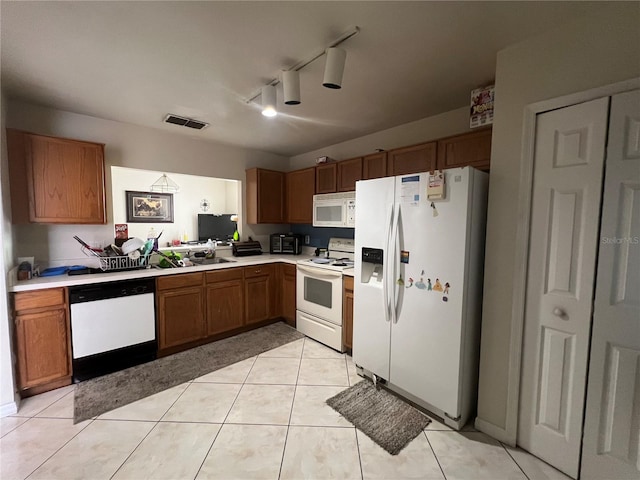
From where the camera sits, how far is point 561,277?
1.47 metres

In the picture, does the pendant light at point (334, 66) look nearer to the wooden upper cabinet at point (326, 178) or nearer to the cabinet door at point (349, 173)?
the cabinet door at point (349, 173)

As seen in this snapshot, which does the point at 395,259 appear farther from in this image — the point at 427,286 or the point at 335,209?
the point at 335,209

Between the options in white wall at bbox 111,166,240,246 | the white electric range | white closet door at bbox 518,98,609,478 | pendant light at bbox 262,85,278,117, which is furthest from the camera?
white wall at bbox 111,166,240,246

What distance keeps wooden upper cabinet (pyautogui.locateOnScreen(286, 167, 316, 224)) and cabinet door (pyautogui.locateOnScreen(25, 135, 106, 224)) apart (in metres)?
2.16

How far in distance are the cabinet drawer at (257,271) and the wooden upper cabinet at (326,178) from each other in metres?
1.22

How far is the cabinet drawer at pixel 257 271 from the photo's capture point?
331 centimetres

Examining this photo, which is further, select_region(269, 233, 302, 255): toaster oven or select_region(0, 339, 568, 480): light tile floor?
select_region(269, 233, 302, 255): toaster oven

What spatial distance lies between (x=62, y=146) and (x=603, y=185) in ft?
12.7

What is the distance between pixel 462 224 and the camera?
1.69 meters

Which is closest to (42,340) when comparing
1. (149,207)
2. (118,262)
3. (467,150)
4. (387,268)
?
(118,262)

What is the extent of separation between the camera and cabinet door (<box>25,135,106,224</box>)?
226 cm

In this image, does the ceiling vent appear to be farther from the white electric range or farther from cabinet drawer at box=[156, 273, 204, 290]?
the white electric range

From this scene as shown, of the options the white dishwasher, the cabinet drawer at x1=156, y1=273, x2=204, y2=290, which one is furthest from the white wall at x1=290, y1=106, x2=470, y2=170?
the white dishwasher

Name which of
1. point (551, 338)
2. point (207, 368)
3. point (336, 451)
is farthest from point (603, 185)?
point (207, 368)
